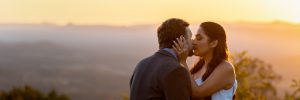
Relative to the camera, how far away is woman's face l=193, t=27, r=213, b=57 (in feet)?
20.9

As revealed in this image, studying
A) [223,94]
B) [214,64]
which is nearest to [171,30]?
[214,64]

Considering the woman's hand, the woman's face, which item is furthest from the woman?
the woman's hand

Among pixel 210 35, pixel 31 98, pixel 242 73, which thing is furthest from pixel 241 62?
pixel 31 98

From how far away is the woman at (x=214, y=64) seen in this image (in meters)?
6.34

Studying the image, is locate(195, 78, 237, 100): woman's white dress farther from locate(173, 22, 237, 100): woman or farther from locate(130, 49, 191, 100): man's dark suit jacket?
locate(130, 49, 191, 100): man's dark suit jacket

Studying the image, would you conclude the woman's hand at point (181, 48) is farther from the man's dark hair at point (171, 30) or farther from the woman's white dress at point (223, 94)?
the woman's white dress at point (223, 94)

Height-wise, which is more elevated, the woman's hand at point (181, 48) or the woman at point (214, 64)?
the woman's hand at point (181, 48)

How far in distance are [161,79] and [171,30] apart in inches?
16.1

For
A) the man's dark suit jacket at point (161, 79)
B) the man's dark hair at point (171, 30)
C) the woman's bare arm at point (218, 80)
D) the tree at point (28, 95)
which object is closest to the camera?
the man's dark suit jacket at point (161, 79)

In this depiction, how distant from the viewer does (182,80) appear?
5543 mm

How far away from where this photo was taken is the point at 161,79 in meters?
5.61

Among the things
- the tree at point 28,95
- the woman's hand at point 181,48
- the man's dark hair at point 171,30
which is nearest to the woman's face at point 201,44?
the woman's hand at point 181,48

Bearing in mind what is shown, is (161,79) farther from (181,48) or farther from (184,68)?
(181,48)

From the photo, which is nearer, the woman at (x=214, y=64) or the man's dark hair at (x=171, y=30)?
the man's dark hair at (x=171, y=30)
